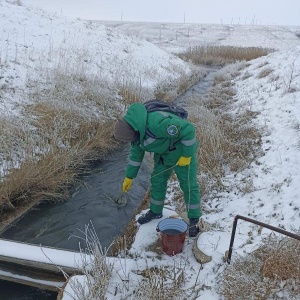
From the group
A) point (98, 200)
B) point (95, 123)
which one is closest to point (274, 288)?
point (98, 200)

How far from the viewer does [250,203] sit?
4.46 meters

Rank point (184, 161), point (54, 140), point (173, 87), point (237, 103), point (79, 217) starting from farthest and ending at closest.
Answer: point (173, 87), point (237, 103), point (54, 140), point (79, 217), point (184, 161)

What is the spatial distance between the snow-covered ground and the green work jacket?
106 cm

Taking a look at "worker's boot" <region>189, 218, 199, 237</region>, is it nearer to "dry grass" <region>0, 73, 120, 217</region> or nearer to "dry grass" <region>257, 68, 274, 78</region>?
"dry grass" <region>0, 73, 120, 217</region>

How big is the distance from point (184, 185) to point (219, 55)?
22.9 metres

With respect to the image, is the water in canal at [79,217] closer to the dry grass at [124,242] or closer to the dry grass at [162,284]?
the dry grass at [124,242]

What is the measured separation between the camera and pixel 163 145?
11.5 feet

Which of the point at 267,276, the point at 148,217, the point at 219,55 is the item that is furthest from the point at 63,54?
the point at 219,55

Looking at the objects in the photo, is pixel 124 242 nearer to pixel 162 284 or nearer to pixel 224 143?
pixel 162 284

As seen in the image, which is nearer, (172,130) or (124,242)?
(172,130)

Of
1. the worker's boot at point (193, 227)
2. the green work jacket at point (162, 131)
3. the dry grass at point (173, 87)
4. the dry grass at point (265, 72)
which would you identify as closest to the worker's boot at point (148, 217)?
the worker's boot at point (193, 227)

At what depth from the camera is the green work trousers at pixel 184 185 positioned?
12.0 ft

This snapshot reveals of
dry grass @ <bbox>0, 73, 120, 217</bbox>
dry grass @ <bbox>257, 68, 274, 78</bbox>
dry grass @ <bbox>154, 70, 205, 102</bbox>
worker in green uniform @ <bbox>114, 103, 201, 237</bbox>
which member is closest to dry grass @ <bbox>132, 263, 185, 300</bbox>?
worker in green uniform @ <bbox>114, 103, 201, 237</bbox>

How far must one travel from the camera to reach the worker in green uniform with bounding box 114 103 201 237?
330cm
